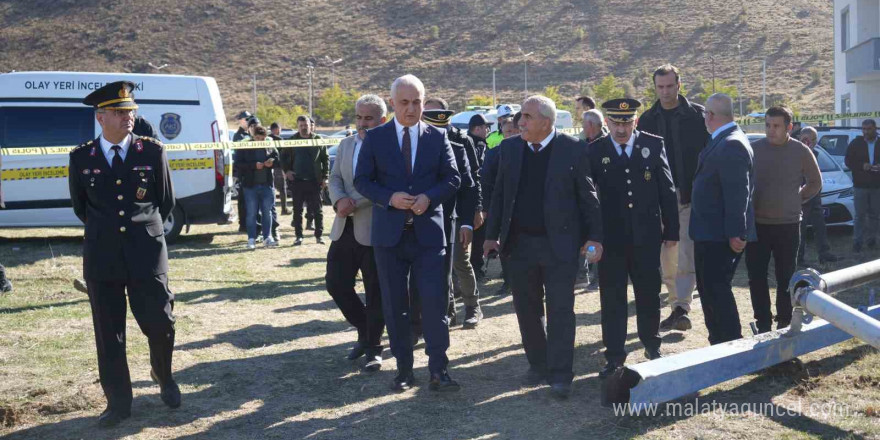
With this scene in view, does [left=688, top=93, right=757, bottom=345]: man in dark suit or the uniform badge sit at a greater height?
the uniform badge

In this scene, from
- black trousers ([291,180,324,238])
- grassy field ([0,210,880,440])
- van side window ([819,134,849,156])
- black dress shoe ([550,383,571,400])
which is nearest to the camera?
grassy field ([0,210,880,440])

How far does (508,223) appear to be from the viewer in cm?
596

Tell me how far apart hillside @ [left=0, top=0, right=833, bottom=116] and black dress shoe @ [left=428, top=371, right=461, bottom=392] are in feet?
203

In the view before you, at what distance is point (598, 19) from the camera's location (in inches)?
3339

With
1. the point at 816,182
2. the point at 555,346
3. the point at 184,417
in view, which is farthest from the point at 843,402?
the point at 184,417

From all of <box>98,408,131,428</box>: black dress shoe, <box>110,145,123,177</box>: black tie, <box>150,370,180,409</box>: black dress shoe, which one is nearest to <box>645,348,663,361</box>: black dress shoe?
<box>150,370,180,409</box>: black dress shoe

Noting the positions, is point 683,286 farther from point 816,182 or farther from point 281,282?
point 281,282

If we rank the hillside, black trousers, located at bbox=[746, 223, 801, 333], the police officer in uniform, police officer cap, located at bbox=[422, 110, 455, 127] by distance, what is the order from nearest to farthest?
the police officer in uniform, black trousers, located at bbox=[746, 223, 801, 333], police officer cap, located at bbox=[422, 110, 455, 127], the hillside

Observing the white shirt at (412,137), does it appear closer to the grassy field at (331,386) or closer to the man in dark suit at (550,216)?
the man in dark suit at (550,216)

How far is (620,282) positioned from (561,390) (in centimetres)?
100

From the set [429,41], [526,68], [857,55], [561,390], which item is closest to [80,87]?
[561,390]

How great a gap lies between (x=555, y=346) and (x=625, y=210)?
1117 millimetres

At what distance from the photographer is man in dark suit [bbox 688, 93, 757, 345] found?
605 centimetres

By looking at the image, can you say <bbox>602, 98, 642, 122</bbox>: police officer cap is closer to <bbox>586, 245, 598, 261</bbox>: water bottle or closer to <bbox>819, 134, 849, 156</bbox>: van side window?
<bbox>586, 245, 598, 261</bbox>: water bottle
